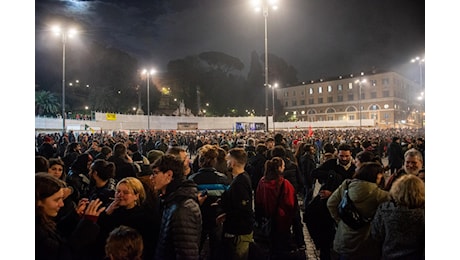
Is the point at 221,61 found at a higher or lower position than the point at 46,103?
higher

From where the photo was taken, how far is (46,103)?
43688 mm

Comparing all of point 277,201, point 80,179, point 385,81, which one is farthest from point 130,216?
point 385,81

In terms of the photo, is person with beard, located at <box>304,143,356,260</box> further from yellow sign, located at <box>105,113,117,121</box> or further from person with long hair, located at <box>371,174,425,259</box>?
yellow sign, located at <box>105,113,117,121</box>

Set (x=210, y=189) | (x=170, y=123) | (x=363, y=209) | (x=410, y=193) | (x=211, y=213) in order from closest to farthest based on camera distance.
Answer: (x=410, y=193), (x=363, y=209), (x=211, y=213), (x=210, y=189), (x=170, y=123)

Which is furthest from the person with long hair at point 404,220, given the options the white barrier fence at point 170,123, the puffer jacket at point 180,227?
the white barrier fence at point 170,123

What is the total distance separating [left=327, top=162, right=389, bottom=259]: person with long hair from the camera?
3.08 metres

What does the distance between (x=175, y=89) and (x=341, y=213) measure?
69.3 metres

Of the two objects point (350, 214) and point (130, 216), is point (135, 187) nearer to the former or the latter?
point (130, 216)

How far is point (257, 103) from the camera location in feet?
261

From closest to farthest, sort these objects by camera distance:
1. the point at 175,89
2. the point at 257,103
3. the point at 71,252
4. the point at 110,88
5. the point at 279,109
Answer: the point at 71,252, the point at 110,88, the point at 175,89, the point at 257,103, the point at 279,109

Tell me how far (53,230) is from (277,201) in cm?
237

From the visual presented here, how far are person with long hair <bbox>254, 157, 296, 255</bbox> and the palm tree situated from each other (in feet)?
147
